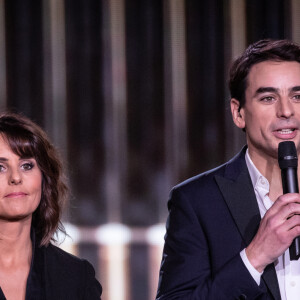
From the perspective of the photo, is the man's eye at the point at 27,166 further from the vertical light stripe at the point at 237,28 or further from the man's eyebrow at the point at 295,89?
the vertical light stripe at the point at 237,28

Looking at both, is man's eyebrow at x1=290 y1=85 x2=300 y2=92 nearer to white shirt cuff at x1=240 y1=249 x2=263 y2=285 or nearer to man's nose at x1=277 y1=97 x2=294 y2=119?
man's nose at x1=277 y1=97 x2=294 y2=119

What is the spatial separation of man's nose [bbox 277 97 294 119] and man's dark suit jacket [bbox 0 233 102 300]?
0.71 metres

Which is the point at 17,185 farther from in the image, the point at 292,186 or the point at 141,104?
the point at 141,104

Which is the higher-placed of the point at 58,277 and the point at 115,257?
the point at 58,277

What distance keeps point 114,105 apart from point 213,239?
2.22 metres

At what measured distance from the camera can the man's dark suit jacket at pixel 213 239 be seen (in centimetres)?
169

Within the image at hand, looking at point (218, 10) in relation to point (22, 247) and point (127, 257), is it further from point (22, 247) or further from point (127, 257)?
point (22, 247)

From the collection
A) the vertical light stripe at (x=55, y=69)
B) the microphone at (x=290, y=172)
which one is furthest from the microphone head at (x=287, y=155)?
the vertical light stripe at (x=55, y=69)

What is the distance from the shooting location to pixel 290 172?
62.1 inches

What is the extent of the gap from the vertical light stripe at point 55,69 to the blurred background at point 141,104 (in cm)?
1

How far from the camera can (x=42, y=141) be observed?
1.99 meters

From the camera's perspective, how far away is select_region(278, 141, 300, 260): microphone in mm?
1513

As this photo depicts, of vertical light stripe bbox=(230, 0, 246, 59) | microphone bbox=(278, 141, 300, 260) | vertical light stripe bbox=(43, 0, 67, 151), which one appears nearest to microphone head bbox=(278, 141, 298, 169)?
microphone bbox=(278, 141, 300, 260)

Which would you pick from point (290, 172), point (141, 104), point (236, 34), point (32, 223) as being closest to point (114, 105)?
point (141, 104)
